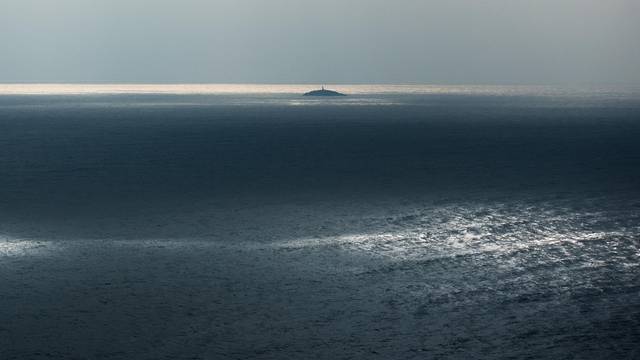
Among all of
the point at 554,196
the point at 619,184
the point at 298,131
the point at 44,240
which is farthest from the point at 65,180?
the point at 298,131

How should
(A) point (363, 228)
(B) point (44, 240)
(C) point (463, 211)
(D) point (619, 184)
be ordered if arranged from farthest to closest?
(D) point (619, 184)
(C) point (463, 211)
(A) point (363, 228)
(B) point (44, 240)

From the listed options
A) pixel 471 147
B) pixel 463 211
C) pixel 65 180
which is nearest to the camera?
pixel 463 211

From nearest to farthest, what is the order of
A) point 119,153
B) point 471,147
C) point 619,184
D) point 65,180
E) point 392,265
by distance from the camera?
1. point 392,265
2. point 619,184
3. point 65,180
4. point 119,153
5. point 471,147

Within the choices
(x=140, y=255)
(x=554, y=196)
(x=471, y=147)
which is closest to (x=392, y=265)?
(x=140, y=255)

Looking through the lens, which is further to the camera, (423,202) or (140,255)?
(423,202)

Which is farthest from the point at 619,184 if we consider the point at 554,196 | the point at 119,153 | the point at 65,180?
the point at 119,153

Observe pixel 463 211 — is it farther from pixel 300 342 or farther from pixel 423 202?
pixel 300 342

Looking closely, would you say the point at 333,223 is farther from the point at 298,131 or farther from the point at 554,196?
the point at 298,131

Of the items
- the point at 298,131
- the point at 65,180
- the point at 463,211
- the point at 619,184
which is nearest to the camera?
the point at 463,211
